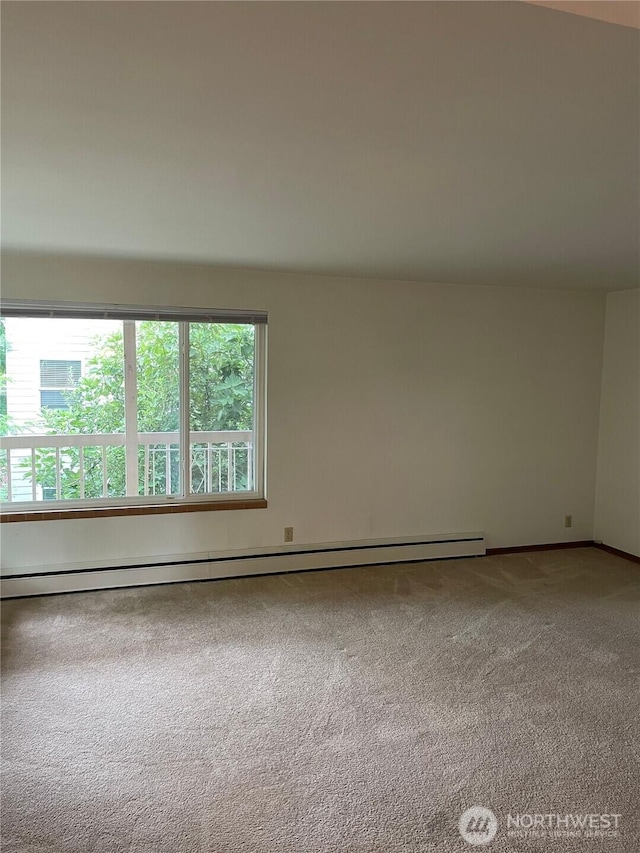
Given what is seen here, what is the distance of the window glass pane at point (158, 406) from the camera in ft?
12.9

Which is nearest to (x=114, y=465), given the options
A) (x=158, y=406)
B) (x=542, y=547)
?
(x=158, y=406)

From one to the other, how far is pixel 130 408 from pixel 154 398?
0.17 meters

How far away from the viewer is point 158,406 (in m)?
4.01

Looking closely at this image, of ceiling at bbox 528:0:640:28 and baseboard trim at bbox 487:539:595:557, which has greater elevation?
ceiling at bbox 528:0:640:28

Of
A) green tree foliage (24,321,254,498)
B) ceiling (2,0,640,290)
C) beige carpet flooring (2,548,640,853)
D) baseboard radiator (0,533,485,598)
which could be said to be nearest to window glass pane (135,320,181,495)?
green tree foliage (24,321,254,498)

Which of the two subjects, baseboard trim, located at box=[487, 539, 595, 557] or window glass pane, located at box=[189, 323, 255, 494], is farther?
baseboard trim, located at box=[487, 539, 595, 557]

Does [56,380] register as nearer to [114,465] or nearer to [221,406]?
[114,465]

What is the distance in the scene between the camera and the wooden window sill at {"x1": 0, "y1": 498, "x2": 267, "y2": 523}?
12.0ft

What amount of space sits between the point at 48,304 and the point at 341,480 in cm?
229

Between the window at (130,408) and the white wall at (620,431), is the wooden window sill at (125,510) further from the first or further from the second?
the white wall at (620,431)

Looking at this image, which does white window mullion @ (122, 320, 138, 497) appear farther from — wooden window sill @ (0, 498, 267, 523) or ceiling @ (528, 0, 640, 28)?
ceiling @ (528, 0, 640, 28)

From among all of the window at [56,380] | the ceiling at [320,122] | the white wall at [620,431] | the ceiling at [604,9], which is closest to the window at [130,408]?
the window at [56,380]

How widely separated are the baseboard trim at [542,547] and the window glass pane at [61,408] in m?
2.94

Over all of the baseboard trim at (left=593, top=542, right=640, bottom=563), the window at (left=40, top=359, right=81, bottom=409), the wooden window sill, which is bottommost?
the baseboard trim at (left=593, top=542, right=640, bottom=563)
